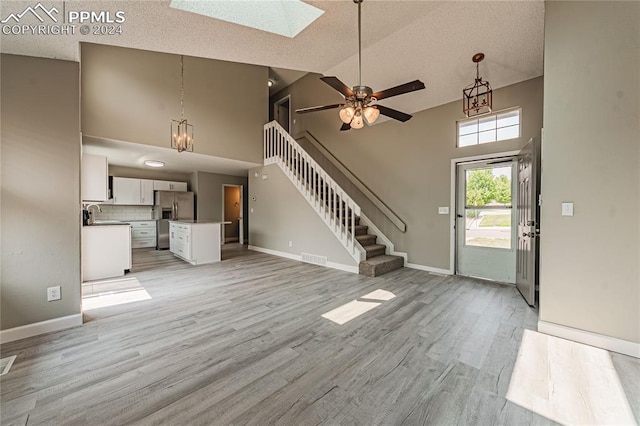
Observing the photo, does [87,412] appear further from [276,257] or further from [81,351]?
[276,257]

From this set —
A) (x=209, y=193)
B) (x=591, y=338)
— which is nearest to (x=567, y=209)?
(x=591, y=338)

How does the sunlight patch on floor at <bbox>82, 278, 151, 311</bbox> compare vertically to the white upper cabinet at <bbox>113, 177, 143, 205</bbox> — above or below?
below

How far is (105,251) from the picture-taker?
4262 millimetres

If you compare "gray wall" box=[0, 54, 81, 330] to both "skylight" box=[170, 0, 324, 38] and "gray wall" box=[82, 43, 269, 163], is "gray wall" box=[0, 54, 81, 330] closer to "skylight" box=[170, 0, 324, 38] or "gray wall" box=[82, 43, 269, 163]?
"skylight" box=[170, 0, 324, 38]

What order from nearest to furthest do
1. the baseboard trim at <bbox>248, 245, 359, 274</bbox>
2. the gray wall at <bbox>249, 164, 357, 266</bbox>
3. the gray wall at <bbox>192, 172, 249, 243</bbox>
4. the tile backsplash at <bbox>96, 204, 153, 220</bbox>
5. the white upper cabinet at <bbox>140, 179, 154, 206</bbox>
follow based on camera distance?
the baseboard trim at <bbox>248, 245, 359, 274</bbox> < the gray wall at <bbox>249, 164, 357, 266</bbox> < the tile backsplash at <bbox>96, 204, 153, 220</bbox> < the white upper cabinet at <bbox>140, 179, 154, 206</bbox> < the gray wall at <bbox>192, 172, 249, 243</bbox>

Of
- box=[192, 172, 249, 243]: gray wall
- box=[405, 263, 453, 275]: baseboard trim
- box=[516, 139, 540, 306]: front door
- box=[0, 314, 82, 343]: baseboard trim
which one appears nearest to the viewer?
box=[0, 314, 82, 343]: baseboard trim

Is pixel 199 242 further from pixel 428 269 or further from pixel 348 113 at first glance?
pixel 428 269

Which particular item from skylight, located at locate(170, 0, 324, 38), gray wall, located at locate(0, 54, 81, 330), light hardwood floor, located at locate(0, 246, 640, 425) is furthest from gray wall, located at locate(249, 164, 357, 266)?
gray wall, located at locate(0, 54, 81, 330)

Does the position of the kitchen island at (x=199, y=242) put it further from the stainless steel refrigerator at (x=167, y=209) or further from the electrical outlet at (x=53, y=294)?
the electrical outlet at (x=53, y=294)

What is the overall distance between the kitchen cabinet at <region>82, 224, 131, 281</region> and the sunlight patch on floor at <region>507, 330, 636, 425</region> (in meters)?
5.50

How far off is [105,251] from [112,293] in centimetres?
122

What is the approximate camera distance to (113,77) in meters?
4.45

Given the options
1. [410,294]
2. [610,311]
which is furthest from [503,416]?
[410,294]

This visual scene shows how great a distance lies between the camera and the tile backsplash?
7004 millimetres
